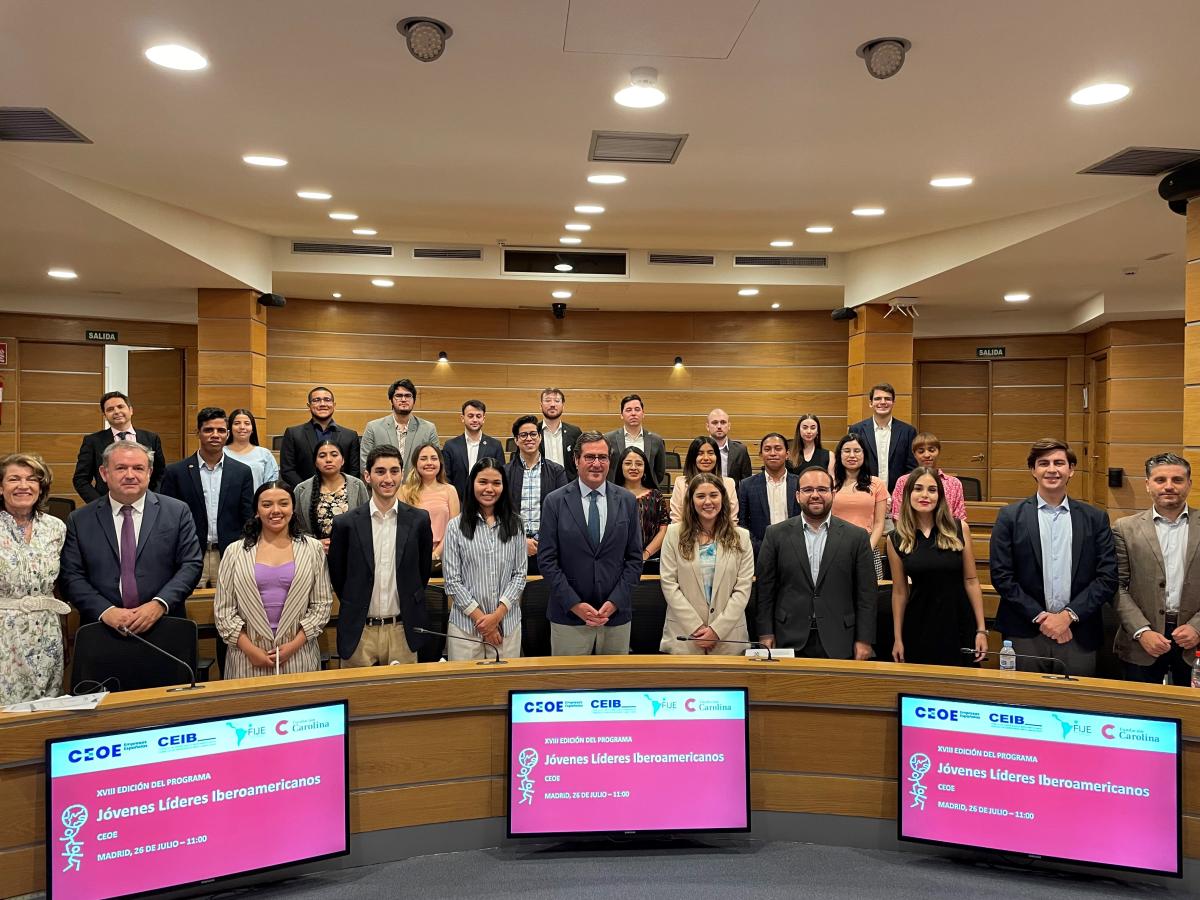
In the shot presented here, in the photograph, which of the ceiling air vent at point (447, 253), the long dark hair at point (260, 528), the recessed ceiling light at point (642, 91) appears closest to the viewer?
the long dark hair at point (260, 528)

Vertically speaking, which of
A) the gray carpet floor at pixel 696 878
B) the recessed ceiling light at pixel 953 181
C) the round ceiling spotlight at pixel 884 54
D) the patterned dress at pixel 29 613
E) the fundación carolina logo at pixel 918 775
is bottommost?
the gray carpet floor at pixel 696 878

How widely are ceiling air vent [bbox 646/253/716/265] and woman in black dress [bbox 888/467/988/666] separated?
4907 millimetres

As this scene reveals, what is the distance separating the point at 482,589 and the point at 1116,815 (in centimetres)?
235

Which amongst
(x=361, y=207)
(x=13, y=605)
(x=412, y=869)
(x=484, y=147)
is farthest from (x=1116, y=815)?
(x=361, y=207)

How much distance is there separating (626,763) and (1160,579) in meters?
2.57

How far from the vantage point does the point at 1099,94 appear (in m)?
3.93

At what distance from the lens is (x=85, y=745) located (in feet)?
6.75

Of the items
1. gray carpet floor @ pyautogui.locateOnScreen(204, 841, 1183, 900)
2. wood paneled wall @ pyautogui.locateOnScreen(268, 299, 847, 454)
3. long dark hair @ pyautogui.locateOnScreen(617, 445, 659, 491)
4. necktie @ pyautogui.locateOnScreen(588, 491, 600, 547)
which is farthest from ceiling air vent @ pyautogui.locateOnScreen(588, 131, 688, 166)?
wood paneled wall @ pyautogui.locateOnScreen(268, 299, 847, 454)

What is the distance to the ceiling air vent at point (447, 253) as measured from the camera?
26.8ft

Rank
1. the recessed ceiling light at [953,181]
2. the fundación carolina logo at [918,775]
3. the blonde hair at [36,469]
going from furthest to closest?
the recessed ceiling light at [953,181] → the blonde hair at [36,469] → the fundación carolina logo at [918,775]

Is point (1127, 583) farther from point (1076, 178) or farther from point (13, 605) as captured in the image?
point (13, 605)

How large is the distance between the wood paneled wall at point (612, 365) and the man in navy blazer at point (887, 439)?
3543mm

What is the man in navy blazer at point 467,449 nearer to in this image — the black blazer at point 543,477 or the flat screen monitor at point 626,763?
the black blazer at point 543,477

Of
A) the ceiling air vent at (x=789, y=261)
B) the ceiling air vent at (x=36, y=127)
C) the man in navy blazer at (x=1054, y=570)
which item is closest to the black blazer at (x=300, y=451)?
the ceiling air vent at (x=36, y=127)
